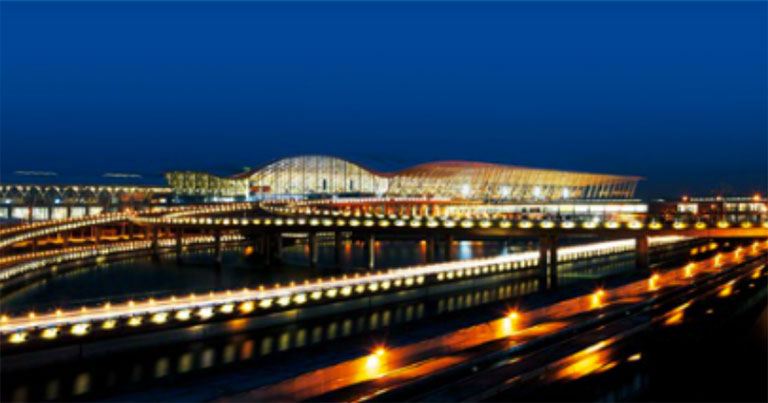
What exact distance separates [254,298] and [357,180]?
128m

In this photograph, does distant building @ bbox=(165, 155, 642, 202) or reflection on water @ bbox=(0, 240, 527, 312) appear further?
distant building @ bbox=(165, 155, 642, 202)

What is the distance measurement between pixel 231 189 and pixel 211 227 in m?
81.4

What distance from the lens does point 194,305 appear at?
3609cm

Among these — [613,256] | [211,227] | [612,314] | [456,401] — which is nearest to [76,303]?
[456,401]

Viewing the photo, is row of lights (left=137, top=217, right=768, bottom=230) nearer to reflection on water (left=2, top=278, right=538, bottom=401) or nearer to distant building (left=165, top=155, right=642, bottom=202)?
reflection on water (left=2, top=278, right=538, bottom=401)

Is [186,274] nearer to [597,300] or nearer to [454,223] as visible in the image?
[454,223]

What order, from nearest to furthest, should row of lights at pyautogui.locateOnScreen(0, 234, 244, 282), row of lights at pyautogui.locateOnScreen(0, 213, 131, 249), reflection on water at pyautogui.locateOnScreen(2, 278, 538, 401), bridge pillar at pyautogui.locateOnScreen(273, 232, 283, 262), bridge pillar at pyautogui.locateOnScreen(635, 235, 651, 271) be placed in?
reflection on water at pyautogui.locateOnScreen(2, 278, 538, 401), row of lights at pyautogui.locateOnScreen(0, 234, 244, 282), bridge pillar at pyautogui.locateOnScreen(635, 235, 651, 271), row of lights at pyautogui.locateOnScreen(0, 213, 131, 249), bridge pillar at pyautogui.locateOnScreen(273, 232, 283, 262)

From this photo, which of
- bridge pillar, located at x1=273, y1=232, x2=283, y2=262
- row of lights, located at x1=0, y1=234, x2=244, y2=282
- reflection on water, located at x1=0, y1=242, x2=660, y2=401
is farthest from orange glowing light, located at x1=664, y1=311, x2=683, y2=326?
bridge pillar, located at x1=273, y1=232, x2=283, y2=262

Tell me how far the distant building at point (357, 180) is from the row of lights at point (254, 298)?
10157cm

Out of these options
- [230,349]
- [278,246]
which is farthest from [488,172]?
[230,349]

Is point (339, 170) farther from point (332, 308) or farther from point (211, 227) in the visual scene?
point (332, 308)

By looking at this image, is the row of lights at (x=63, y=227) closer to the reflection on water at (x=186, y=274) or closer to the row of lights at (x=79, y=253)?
the row of lights at (x=79, y=253)

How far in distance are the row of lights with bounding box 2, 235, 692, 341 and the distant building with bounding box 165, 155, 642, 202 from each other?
10157 cm

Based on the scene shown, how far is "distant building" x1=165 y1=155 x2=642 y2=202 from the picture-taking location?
15850cm
